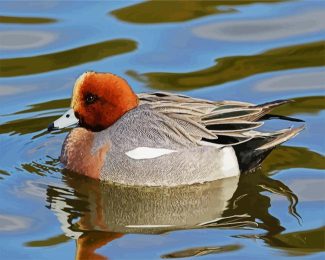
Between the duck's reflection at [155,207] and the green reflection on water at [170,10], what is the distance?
11.2 feet

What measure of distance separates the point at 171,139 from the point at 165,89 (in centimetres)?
193

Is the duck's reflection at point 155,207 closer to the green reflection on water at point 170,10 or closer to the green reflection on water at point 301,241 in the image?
the green reflection on water at point 301,241

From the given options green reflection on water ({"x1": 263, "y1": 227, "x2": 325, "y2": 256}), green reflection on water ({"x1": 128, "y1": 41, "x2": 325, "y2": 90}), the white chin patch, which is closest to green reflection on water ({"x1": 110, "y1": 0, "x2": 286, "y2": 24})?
green reflection on water ({"x1": 128, "y1": 41, "x2": 325, "y2": 90})

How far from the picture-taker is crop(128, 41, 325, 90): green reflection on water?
11398mm

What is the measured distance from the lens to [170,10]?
12.8m

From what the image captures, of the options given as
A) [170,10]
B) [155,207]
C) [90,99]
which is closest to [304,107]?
[90,99]

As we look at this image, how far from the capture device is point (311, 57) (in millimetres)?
11914

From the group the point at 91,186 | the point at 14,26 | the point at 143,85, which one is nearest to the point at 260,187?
the point at 91,186

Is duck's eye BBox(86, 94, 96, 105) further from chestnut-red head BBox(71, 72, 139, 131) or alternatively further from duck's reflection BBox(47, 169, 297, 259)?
duck's reflection BBox(47, 169, 297, 259)

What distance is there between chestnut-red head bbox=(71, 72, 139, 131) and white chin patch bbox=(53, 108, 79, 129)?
97 millimetres

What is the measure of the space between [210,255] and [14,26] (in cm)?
537

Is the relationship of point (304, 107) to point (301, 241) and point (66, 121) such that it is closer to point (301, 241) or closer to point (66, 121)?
point (66, 121)

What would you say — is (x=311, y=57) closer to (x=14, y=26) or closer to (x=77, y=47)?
(x=77, y=47)

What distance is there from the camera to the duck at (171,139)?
9.44 m
